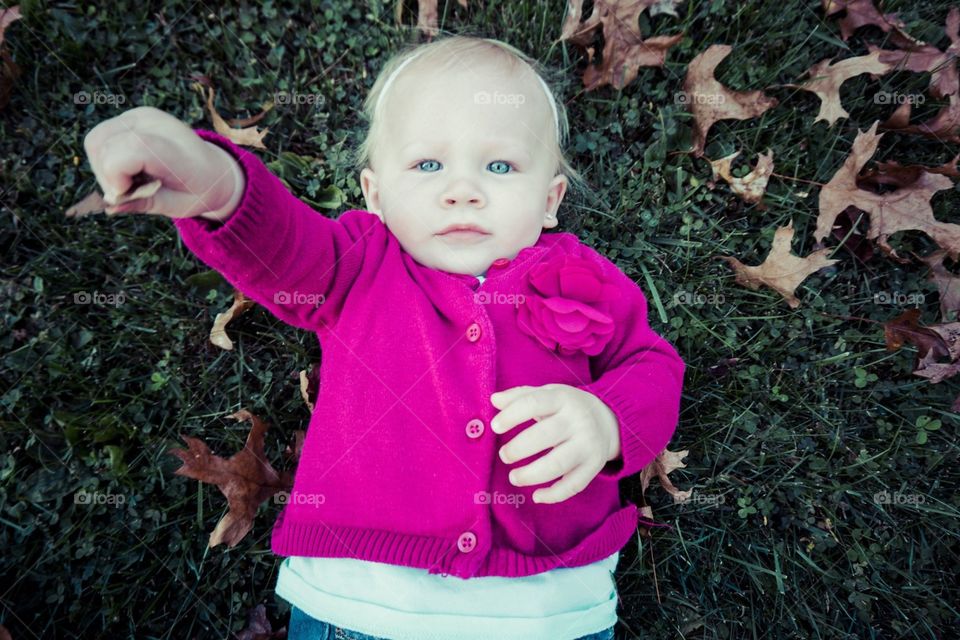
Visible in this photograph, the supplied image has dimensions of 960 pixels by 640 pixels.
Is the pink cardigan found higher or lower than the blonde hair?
lower

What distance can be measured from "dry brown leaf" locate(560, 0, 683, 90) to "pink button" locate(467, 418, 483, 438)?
1.55 metres

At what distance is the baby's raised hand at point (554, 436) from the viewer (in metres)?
1.65

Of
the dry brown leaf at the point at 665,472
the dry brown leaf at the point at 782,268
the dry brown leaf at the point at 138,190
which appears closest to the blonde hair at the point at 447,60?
the dry brown leaf at the point at 782,268

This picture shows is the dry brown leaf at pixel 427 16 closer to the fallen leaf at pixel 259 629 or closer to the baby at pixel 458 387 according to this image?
the baby at pixel 458 387

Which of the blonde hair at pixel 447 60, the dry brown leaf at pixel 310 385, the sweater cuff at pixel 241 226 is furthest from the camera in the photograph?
the dry brown leaf at pixel 310 385

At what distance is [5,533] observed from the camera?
224 cm

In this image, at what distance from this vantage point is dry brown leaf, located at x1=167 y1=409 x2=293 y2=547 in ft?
7.20

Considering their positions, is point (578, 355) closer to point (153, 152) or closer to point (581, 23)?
point (153, 152)

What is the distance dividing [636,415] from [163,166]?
1344 millimetres

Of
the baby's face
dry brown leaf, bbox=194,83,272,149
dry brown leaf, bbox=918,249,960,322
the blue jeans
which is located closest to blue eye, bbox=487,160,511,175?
the baby's face

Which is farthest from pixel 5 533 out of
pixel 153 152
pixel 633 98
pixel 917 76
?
pixel 917 76

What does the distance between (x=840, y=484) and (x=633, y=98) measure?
5.57 ft

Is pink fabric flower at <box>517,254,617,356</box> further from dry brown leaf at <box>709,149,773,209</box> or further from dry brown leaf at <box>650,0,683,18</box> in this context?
dry brown leaf at <box>650,0,683,18</box>

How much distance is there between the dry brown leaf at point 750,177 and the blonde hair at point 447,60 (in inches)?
22.0
